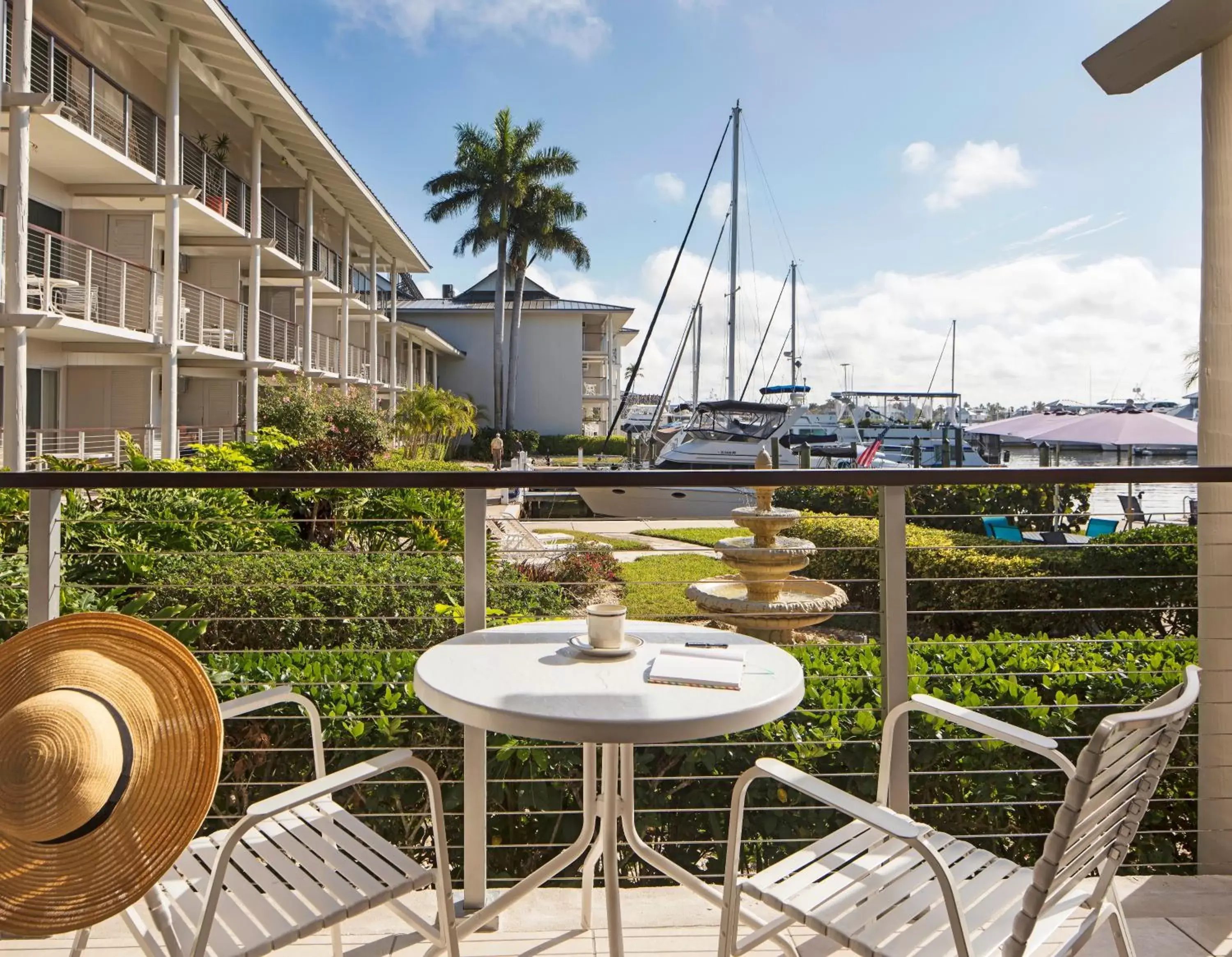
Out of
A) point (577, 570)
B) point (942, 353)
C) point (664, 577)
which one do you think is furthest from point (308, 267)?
point (942, 353)

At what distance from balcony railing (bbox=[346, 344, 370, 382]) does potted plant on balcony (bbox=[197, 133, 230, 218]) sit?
298 inches

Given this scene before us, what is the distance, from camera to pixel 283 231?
21.4 m

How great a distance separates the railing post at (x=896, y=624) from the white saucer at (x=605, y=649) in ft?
2.23

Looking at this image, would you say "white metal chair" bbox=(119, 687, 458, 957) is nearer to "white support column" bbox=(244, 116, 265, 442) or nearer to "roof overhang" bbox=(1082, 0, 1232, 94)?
"roof overhang" bbox=(1082, 0, 1232, 94)

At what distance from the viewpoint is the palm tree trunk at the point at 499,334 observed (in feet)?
122

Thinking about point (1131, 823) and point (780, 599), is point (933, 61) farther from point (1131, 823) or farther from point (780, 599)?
point (1131, 823)

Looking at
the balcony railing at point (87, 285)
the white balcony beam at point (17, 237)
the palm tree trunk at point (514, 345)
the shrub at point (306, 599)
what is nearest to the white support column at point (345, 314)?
the balcony railing at point (87, 285)

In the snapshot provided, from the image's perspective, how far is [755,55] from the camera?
61.2 metres

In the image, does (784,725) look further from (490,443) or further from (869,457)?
(490,443)

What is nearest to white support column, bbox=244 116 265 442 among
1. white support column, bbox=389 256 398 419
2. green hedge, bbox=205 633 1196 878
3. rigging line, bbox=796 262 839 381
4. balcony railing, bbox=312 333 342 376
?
balcony railing, bbox=312 333 342 376

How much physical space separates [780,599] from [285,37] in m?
52.8

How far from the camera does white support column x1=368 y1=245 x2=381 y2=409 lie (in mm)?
27625

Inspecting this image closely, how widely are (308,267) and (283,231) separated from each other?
38.2 inches

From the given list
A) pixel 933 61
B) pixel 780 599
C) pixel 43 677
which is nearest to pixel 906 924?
pixel 43 677
